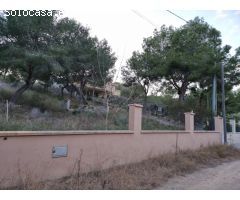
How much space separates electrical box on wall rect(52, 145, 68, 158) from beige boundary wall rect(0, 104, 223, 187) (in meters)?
0.06

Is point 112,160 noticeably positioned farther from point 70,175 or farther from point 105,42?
point 105,42

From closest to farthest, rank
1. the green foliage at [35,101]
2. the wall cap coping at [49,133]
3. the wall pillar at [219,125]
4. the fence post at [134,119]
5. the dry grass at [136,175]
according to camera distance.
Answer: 1. the wall cap coping at [49,133]
2. the dry grass at [136,175]
3. the fence post at [134,119]
4. the wall pillar at [219,125]
5. the green foliage at [35,101]

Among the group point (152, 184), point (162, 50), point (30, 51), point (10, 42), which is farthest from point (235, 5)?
point (162, 50)

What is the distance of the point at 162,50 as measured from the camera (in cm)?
2080

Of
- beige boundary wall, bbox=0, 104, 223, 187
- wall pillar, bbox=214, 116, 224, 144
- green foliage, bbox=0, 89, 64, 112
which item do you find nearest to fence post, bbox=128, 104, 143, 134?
beige boundary wall, bbox=0, 104, 223, 187

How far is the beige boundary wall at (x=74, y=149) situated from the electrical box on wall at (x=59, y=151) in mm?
55

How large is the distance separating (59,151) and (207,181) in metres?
3.39

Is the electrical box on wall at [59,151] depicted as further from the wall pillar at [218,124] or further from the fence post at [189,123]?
the wall pillar at [218,124]

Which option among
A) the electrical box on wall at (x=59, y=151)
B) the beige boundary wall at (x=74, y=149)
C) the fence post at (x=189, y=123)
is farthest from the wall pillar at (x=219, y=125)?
the electrical box on wall at (x=59, y=151)

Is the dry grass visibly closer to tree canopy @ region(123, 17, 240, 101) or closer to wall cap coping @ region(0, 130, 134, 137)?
wall cap coping @ region(0, 130, 134, 137)

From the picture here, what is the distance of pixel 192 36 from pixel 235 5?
16.2m

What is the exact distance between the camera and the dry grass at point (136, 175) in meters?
4.90

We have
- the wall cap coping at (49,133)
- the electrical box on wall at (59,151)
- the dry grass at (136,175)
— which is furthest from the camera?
the electrical box on wall at (59,151)

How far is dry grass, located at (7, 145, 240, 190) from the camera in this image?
4.90 m
